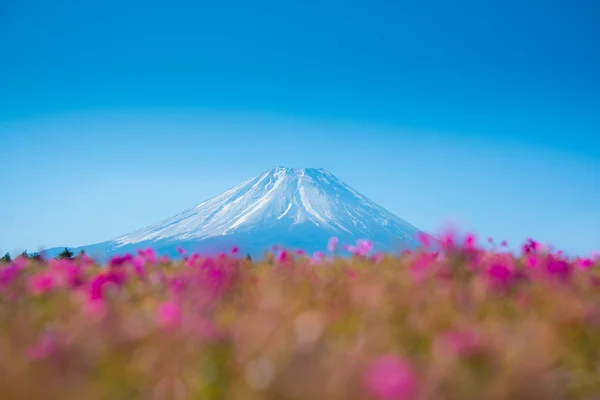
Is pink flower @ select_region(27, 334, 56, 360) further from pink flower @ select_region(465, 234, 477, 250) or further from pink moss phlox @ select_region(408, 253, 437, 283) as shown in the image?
pink flower @ select_region(465, 234, 477, 250)

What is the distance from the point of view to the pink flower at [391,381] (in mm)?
1575

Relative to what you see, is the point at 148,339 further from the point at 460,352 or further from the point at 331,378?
the point at 460,352

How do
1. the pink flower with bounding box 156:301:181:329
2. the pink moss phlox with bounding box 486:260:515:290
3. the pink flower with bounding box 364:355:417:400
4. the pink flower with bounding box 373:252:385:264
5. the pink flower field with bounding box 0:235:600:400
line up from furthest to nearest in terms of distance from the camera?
the pink flower with bounding box 373:252:385:264 < the pink moss phlox with bounding box 486:260:515:290 < the pink flower with bounding box 156:301:181:329 < the pink flower field with bounding box 0:235:600:400 < the pink flower with bounding box 364:355:417:400

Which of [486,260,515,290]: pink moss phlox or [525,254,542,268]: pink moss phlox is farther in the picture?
[525,254,542,268]: pink moss phlox

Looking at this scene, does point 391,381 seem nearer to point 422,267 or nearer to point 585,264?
point 422,267

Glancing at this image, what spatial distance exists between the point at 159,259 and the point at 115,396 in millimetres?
4483

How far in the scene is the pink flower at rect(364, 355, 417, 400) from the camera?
62.0 inches

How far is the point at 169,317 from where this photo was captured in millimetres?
2504

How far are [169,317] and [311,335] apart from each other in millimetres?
746

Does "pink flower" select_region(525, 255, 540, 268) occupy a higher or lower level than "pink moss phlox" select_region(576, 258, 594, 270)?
lower

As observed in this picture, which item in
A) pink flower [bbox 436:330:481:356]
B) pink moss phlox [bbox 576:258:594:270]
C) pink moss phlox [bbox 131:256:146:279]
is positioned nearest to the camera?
pink flower [bbox 436:330:481:356]

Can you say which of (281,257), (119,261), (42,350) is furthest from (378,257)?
(42,350)

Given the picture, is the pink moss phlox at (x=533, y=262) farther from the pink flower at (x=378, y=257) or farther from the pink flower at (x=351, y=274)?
the pink flower at (x=351, y=274)

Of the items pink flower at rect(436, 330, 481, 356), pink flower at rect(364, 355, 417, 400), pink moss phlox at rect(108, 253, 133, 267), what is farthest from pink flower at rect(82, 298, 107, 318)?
pink moss phlox at rect(108, 253, 133, 267)
